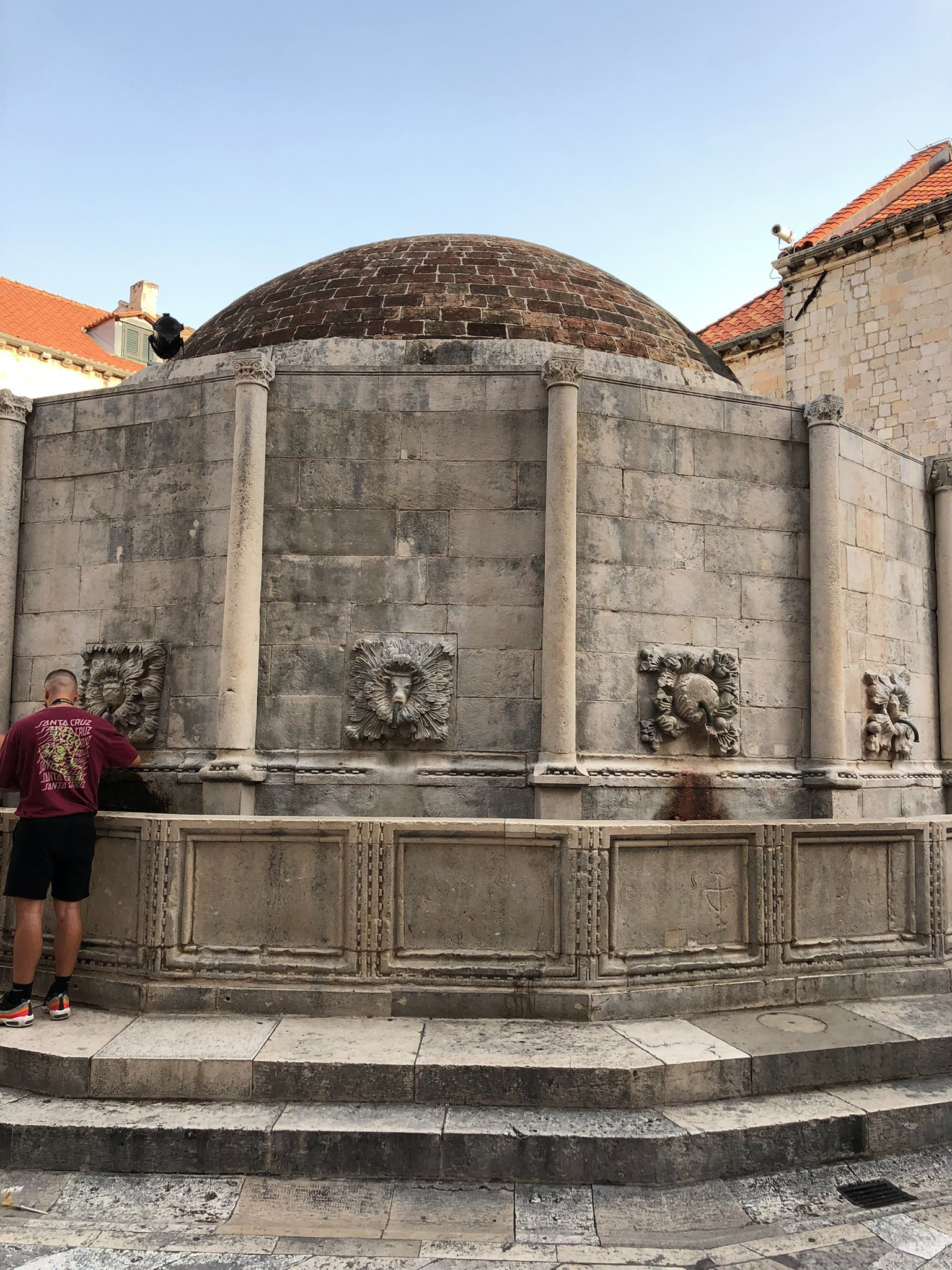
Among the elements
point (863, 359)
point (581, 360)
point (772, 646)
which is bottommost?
point (772, 646)

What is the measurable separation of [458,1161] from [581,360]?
6.08 m

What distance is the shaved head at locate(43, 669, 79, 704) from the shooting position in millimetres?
6125

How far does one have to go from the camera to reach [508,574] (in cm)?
793

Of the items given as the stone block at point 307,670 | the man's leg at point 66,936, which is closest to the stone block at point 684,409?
the stone block at point 307,670

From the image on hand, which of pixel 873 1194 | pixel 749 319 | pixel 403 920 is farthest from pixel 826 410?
pixel 749 319

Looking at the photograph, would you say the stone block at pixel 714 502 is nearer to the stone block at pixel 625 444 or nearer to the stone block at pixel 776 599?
the stone block at pixel 625 444

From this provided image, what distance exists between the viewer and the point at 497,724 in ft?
25.5

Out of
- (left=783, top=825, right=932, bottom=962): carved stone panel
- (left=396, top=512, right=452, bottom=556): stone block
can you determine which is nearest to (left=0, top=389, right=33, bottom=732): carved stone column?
(left=396, top=512, right=452, bottom=556): stone block

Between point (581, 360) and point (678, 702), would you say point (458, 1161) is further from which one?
point (581, 360)

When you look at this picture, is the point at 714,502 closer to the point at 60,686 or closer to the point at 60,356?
the point at 60,686

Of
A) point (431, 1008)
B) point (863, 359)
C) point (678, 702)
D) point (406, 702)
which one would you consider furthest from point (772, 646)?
point (863, 359)

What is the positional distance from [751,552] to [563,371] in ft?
7.53

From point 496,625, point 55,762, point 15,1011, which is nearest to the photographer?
point 15,1011

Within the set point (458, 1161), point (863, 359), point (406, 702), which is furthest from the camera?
point (863, 359)
